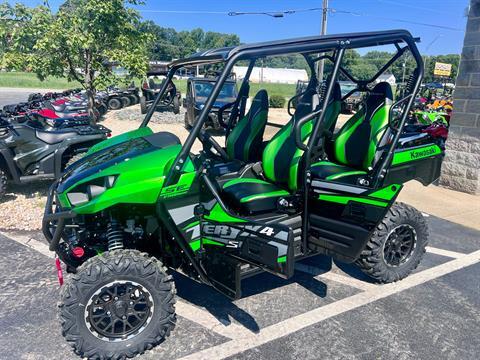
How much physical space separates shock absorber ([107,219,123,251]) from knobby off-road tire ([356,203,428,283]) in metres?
2.07

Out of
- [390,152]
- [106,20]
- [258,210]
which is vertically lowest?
[258,210]

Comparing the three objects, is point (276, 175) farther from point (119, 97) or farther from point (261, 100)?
point (119, 97)

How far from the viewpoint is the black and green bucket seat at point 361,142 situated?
3.46 m

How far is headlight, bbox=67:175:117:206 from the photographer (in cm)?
266

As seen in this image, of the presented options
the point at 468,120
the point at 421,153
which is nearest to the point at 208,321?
the point at 421,153

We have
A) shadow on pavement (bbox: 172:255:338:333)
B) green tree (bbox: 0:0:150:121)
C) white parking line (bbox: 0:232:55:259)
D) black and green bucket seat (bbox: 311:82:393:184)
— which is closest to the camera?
shadow on pavement (bbox: 172:255:338:333)

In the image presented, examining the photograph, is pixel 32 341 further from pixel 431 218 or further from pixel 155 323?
pixel 431 218

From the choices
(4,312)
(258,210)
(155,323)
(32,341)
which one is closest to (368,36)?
(258,210)

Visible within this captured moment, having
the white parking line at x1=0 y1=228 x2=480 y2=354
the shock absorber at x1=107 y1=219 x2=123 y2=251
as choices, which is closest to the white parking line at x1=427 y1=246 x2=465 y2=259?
the white parking line at x1=0 y1=228 x2=480 y2=354

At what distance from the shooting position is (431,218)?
552 cm

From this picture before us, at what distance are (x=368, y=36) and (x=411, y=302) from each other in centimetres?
221

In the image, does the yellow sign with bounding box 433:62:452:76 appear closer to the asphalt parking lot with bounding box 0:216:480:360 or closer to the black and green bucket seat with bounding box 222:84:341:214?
the asphalt parking lot with bounding box 0:216:480:360

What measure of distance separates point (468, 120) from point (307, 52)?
15.2 feet

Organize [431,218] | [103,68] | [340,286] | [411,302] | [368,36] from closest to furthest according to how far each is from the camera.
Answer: [368,36]
[411,302]
[340,286]
[431,218]
[103,68]
